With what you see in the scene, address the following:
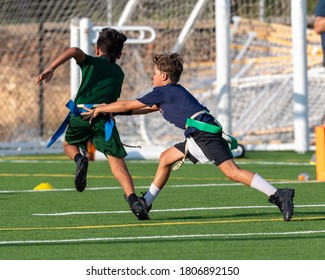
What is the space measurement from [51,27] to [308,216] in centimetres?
1361

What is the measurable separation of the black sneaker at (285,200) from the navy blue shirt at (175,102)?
916 mm

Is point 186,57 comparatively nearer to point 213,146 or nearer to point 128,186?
point 128,186

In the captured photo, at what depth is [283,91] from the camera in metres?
23.1

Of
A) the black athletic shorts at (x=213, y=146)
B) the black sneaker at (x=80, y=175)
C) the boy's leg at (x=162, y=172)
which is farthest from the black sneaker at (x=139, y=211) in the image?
the black sneaker at (x=80, y=175)

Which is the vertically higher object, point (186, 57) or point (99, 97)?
point (186, 57)

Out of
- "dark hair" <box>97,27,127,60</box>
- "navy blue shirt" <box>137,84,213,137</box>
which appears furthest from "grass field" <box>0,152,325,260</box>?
"dark hair" <box>97,27,127,60</box>

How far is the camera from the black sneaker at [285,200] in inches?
458

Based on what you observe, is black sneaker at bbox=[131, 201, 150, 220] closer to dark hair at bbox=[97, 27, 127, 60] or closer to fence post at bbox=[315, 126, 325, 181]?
dark hair at bbox=[97, 27, 127, 60]

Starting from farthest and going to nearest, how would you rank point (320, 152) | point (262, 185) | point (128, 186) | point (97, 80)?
point (320, 152), point (97, 80), point (128, 186), point (262, 185)

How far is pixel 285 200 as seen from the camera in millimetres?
11641

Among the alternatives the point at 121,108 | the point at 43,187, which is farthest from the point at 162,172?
the point at 43,187

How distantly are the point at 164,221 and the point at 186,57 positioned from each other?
12311 millimetres
